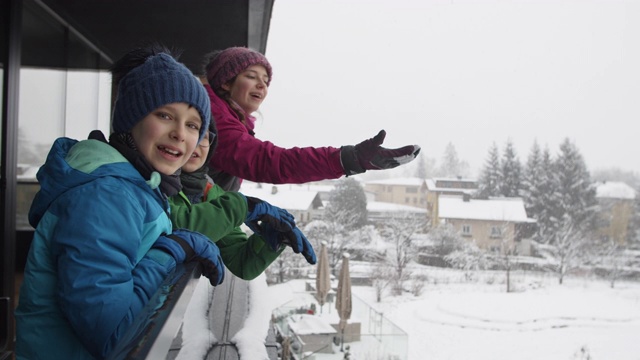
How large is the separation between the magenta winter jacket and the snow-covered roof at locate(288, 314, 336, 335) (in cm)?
531

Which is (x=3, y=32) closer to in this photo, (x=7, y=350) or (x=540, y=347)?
(x=7, y=350)

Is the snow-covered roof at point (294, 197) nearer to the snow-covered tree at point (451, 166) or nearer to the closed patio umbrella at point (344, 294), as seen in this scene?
the closed patio umbrella at point (344, 294)

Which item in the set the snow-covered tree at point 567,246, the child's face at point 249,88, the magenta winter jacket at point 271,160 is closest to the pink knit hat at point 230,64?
the child's face at point 249,88

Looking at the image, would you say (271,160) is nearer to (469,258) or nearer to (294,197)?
(294,197)

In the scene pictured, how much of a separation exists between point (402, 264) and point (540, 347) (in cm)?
429

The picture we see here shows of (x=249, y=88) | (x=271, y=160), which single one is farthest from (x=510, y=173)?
(x=271, y=160)

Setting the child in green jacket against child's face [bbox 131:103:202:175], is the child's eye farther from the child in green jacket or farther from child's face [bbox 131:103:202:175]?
the child in green jacket

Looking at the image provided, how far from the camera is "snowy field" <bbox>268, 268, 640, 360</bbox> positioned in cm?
1073

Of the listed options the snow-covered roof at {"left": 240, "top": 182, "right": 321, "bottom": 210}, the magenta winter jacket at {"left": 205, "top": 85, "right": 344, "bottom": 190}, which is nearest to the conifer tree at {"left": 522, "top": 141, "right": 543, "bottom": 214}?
the snow-covered roof at {"left": 240, "top": 182, "right": 321, "bottom": 210}

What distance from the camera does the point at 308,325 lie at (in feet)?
21.6

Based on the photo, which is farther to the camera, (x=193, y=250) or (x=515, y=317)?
(x=515, y=317)

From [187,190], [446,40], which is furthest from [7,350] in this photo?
[446,40]

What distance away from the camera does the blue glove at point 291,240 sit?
3.01 feet

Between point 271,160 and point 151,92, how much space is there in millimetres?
321
